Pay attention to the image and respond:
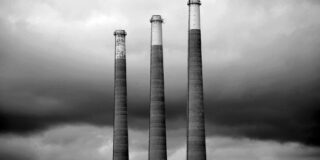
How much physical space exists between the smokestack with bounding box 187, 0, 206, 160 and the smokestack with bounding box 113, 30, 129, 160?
12.5 meters

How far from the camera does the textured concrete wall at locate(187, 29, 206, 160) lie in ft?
200

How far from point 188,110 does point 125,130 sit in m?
12.7

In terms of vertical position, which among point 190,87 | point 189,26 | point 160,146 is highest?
point 189,26

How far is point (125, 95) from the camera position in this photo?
7356cm

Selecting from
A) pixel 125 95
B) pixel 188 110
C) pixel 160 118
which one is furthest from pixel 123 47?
pixel 188 110

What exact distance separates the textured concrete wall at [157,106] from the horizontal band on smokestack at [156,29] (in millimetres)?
492

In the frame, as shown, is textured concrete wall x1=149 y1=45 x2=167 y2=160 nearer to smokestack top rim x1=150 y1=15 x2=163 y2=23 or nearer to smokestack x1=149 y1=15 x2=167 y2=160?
smokestack x1=149 y1=15 x2=167 y2=160

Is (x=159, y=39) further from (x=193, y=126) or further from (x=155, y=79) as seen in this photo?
(x=193, y=126)

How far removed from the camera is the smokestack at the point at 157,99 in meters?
66.3

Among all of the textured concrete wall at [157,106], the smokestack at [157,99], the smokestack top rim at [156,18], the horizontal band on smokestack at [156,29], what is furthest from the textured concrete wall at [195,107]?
the smokestack top rim at [156,18]

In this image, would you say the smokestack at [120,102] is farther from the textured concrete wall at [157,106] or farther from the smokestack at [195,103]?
the smokestack at [195,103]

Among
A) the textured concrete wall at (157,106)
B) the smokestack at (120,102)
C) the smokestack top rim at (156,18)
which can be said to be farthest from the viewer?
the smokestack at (120,102)

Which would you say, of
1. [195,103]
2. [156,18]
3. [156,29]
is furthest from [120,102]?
[195,103]

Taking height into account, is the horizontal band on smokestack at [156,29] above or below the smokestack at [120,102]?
above
